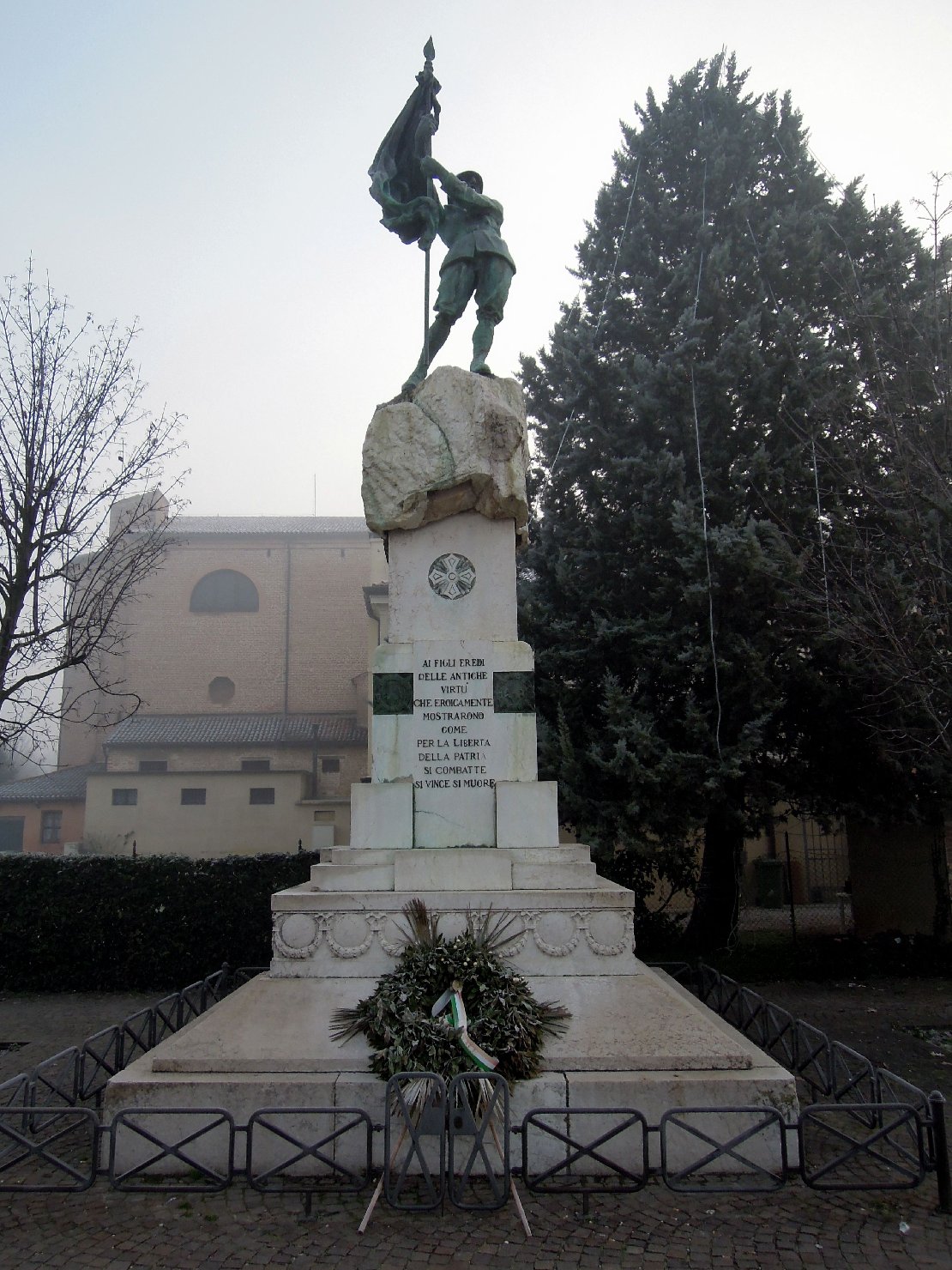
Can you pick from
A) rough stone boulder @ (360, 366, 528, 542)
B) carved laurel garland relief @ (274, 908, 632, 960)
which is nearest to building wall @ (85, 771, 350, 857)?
rough stone boulder @ (360, 366, 528, 542)

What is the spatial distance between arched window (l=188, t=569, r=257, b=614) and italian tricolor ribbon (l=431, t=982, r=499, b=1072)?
41241 mm

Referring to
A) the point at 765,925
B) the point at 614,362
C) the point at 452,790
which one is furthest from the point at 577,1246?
the point at 765,925

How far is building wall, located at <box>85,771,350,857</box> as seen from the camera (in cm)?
3222

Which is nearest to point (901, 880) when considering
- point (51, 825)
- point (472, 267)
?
point (472, 267)

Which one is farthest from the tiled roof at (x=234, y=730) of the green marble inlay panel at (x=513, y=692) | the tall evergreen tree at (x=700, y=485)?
the green marble inlay panel at (x=513, y=692)

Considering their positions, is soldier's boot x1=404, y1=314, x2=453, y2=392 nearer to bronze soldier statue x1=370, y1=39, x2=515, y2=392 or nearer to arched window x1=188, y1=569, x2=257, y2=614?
bronze soldier statue x1=370, y1=39, x2=515, y2=392

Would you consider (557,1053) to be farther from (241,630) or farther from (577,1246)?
(241,630)

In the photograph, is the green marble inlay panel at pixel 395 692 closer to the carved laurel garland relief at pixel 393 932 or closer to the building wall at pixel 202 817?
the carved laurel garland relief at pixel 393 932

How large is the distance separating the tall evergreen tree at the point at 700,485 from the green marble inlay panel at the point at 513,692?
4.46 meters

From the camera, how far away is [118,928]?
1327 cm

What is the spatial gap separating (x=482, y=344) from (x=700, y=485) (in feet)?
18.1

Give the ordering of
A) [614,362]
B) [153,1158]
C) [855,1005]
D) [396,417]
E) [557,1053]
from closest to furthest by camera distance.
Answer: [153,1158] → [557,1053] → [396,417] → [855,1005] → [614,362]

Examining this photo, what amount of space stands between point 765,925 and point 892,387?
11.7 m

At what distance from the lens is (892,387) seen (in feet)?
40.0
